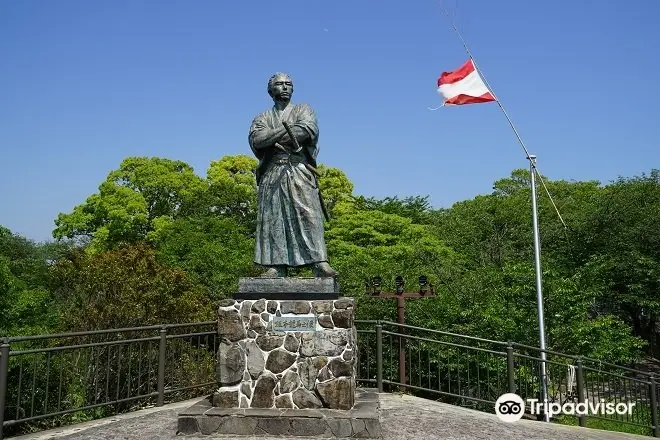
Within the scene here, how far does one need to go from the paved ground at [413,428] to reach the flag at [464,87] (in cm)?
619

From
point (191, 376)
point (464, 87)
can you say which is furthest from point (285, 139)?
point (191, 376)

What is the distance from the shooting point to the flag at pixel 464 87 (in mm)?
11352

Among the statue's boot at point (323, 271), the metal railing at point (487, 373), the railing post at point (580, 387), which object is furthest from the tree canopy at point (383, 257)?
the statue's boot at point (323, 271)

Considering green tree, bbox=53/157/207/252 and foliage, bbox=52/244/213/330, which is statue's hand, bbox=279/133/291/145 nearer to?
foliage, bbox=52/244/213/330

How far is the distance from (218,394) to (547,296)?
909 centimetres

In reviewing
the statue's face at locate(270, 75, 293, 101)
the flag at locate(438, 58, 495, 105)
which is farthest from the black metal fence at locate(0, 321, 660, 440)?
the flag at locate(438, 58, 495, 105)

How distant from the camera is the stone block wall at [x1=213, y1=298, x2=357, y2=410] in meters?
6.41

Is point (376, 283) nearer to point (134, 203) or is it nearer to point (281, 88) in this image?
point (281, 88)

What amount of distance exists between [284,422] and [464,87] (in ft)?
25.7

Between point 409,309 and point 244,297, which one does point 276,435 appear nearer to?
point 244,297

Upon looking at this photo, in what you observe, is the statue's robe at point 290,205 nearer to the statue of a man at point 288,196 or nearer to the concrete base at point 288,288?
the statue of a man at point 288,196

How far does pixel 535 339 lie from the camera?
42.9 feet

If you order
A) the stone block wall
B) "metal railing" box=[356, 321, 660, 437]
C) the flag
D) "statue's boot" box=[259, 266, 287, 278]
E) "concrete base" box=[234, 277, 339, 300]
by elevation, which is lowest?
"metal railing" box=[356, 321, 660, 437]

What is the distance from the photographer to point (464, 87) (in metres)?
11.4
